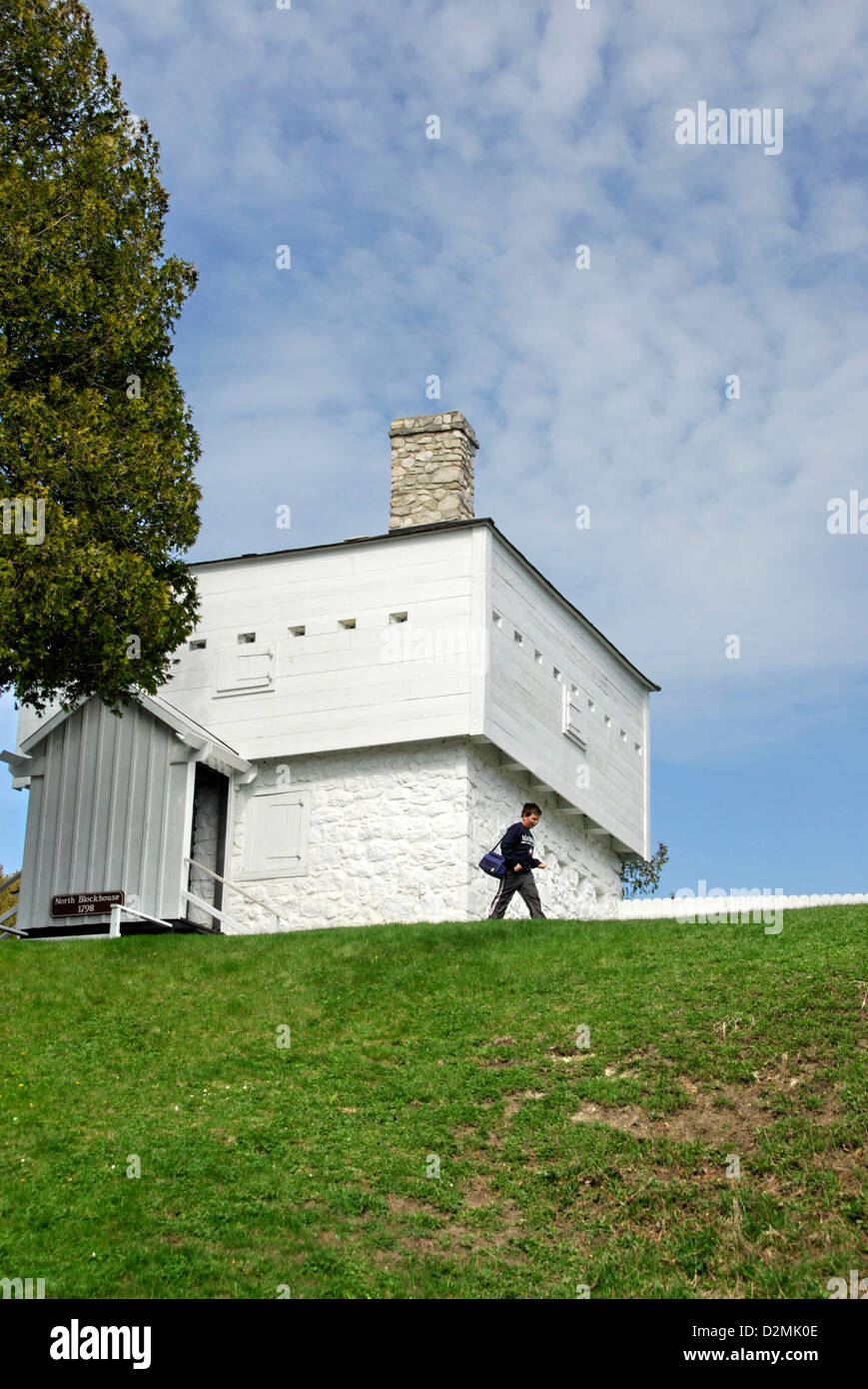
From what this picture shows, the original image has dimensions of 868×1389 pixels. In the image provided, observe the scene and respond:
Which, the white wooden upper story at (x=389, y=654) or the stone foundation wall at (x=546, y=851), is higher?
the white wooden upper story at (x=389, y=654)

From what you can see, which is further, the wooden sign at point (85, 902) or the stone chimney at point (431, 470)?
the stone chimney at point (431, 470)

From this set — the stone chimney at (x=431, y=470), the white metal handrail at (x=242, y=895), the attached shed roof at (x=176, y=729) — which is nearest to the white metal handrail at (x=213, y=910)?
the white metal handrail at (x=242, y=895)

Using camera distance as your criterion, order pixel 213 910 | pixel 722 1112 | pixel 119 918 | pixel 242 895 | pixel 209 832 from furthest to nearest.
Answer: pixel 209 832 < pixel 242 895 < pixel 213 910 < pixel 119 918 < pixel 722 1112

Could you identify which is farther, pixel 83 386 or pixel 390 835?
pixel 390 835

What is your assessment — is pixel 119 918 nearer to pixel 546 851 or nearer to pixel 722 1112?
pixel 546 851

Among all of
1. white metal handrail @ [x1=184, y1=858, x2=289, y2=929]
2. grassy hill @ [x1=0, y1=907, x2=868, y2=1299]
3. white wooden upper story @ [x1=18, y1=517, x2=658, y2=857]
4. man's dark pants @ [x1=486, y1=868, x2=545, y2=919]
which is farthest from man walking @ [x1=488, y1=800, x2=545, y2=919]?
white metal handrail @ [x1=184, y1=858, x2=289, y2=929]

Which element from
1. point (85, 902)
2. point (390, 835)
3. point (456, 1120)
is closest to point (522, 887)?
point (390, 835)

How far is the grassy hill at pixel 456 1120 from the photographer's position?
1081 cm

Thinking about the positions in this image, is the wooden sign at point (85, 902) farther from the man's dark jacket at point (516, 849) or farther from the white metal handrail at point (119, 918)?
the man's dark jacket at point (516, 849)

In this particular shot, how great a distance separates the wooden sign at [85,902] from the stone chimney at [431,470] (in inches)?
295

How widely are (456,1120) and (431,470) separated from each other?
1480 centimetres

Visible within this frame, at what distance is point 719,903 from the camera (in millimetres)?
24891

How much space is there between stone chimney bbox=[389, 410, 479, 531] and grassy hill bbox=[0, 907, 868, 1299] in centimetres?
952

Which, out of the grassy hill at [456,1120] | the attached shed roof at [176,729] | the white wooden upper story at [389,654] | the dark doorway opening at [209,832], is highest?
the white wooden upper story at [389,654]
